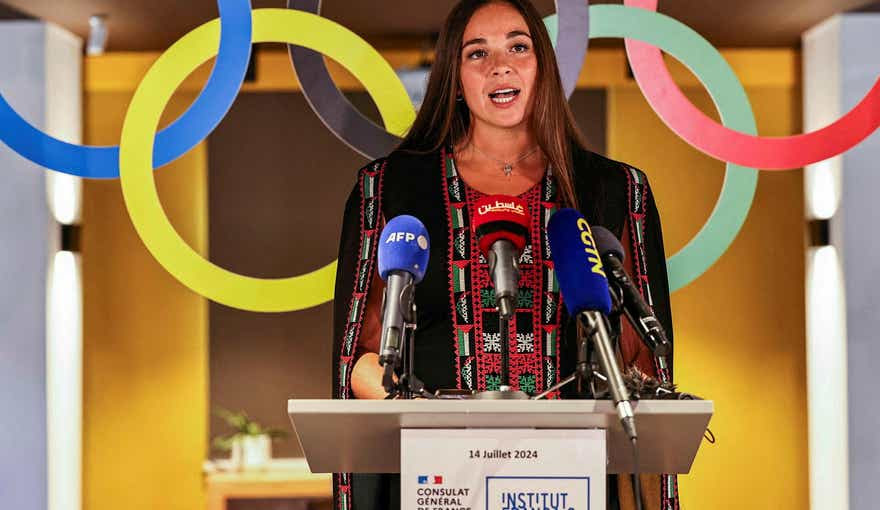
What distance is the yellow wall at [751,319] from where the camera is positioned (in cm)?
384

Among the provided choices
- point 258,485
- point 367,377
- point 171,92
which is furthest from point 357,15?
point 258,485

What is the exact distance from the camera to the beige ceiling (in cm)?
370

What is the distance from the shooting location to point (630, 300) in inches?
71.9

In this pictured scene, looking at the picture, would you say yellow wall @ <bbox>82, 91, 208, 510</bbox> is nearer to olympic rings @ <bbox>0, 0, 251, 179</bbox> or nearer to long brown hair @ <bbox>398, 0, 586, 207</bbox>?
olympic rings @ <bbox>0, 0, 251, 179</bbox>

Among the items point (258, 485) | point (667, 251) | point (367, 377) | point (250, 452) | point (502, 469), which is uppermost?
point (667, 251)

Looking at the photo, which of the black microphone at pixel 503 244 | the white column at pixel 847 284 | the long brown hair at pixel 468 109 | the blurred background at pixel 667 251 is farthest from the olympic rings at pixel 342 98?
the black microphone at pixel 503 244

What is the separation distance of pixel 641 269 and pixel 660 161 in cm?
134

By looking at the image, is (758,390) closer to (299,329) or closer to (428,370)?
(428,370)

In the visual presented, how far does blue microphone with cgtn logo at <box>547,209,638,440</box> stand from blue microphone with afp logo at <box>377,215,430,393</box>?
0.22 meters

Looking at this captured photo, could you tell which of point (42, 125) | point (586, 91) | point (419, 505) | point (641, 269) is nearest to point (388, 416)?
point (419, 505)

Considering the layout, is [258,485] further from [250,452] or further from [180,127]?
[180,127]

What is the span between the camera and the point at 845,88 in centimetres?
370

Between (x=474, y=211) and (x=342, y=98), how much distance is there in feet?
3.14

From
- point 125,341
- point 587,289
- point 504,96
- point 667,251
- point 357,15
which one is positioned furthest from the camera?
point 125,341
